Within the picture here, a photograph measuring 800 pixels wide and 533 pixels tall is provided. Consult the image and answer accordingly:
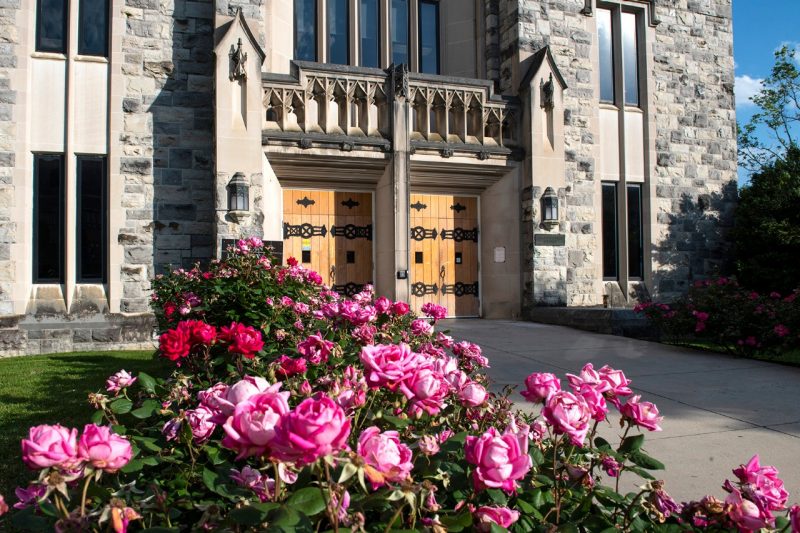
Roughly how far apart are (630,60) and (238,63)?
895 cm

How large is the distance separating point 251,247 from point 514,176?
666 centimetres

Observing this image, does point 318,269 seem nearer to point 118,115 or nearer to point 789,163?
point 118,115

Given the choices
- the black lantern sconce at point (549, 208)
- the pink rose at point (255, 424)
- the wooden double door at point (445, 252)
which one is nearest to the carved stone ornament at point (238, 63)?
the wooden double door at point (445, 252)

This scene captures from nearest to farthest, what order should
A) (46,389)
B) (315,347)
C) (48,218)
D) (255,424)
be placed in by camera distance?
(255,424)
(315,347)
(46,389)
(48,218)

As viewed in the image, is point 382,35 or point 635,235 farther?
point 635,235

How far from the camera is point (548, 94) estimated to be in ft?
35.7

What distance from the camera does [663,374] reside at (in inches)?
234

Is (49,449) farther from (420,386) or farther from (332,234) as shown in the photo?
(332,234)

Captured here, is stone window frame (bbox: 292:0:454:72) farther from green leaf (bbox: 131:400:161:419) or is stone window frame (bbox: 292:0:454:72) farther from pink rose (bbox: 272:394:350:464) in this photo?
pink rose (bbox: 272:394:350:464)

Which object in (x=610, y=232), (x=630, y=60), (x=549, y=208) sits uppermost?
(x=630, y=60)

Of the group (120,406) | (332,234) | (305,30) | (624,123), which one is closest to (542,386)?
(120,406)

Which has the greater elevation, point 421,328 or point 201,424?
point 421,328

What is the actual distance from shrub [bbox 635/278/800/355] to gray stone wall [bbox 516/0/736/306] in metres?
3.31

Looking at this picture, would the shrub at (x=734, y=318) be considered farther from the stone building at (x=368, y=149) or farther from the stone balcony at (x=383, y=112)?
the stone balcony at (x=383, y=112)
